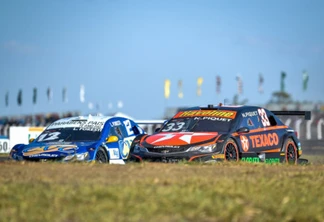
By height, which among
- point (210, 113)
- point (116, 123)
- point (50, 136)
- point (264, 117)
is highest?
point (210, 113)

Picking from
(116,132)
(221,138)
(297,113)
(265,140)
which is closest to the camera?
(221,138)

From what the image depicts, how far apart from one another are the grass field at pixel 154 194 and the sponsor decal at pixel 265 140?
443cm

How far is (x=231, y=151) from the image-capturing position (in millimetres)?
18016

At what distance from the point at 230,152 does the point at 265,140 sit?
1518 millimetres

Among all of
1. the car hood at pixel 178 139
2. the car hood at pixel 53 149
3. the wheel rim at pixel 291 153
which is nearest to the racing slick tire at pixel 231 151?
the car hood at pixel 178 139

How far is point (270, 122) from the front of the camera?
20.0 m

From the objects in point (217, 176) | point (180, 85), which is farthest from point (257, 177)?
point (180, 85)

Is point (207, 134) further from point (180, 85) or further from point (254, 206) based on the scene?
point (180, 85)

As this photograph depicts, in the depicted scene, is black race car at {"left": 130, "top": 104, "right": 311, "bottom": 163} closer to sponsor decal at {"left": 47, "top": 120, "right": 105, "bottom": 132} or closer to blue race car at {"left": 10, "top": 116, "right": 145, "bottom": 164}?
blue race car at {"left": 10, "top": 116, "right": 145, "bottom": 164}

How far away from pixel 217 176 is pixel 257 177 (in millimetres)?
566

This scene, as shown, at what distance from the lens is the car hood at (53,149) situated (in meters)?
18.4

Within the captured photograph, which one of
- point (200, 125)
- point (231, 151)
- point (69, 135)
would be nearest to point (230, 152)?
point (231, 151)

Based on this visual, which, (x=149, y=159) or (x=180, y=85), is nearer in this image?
(x=149, y=159)

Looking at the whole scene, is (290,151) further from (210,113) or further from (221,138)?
(221,138)
